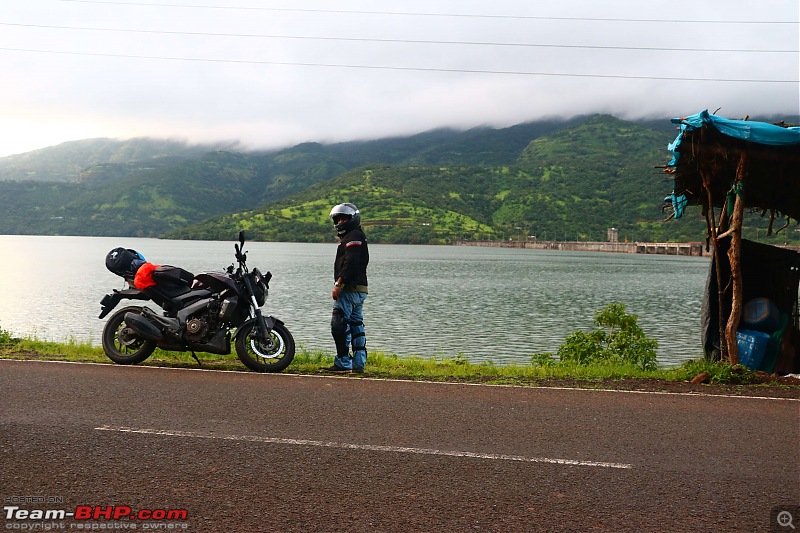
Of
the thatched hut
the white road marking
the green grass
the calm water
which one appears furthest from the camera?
the calm water

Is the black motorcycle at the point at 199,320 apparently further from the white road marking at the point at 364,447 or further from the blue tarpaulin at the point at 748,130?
the blue tarpaulin at the point at 748,130

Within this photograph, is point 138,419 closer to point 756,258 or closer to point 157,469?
point 157,469

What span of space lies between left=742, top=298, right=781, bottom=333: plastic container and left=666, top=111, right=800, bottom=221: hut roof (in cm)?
167

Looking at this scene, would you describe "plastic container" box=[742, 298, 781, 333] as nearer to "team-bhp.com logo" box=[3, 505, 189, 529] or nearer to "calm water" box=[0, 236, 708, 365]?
"calm water" box=[0, 236, 708, 365]

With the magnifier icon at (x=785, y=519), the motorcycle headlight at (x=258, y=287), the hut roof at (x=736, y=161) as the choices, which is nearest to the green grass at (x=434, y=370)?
the motorcycle headlight at (x=258, y=287)

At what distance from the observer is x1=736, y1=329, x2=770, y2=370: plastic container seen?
11.9 metres

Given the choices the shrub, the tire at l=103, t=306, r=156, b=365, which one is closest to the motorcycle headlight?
the tire at l=103, t=306, r=156, b=365

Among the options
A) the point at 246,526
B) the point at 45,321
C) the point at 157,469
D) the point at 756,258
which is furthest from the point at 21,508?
the point at 45,321

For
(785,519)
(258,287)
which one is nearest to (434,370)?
(258,287)

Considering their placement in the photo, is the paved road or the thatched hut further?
the thatched hut

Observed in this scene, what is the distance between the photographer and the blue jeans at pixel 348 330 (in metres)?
10.5

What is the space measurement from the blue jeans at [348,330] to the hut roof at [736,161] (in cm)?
537

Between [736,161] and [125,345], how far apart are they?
376 inches

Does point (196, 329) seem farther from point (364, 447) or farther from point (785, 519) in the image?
point (785, 519)
